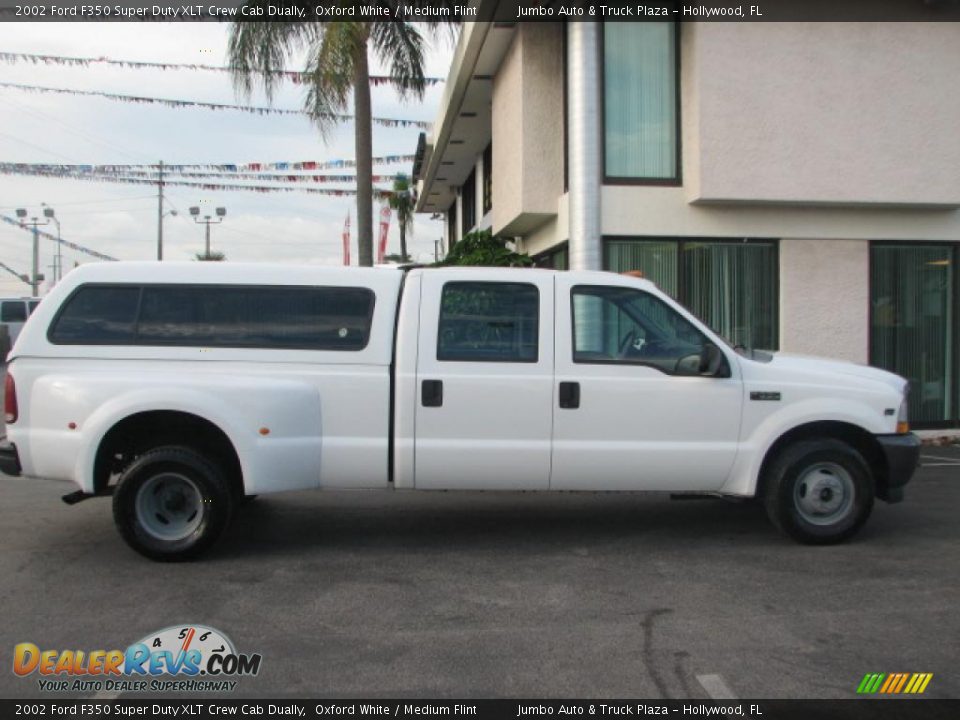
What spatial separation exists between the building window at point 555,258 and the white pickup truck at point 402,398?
227 inches

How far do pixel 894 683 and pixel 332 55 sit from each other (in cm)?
1304

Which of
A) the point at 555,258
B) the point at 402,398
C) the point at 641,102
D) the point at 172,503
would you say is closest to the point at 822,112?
the point at 641,102

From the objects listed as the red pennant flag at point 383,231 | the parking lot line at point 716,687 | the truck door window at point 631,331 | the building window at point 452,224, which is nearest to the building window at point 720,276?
the truck door window at point 631,331

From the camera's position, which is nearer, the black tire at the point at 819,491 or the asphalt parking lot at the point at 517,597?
the asphalt parking lot at the point at 517,597

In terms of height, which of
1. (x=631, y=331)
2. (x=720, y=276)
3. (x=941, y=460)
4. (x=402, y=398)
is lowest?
(x=941, y=460)

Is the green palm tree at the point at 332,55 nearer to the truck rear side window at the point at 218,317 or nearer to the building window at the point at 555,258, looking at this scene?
the building window at the point at 555,258

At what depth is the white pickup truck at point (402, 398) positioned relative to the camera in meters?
6.25

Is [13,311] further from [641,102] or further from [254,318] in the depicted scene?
[254,318]

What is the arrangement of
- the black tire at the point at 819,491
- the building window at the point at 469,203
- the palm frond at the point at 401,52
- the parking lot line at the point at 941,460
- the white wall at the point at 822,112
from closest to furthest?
1. the black tire at the point at 819,491
2. the parking lot line at the point at 941,460
3. the white wall at the point at 822,112
4. the palm frond at the point at 401,52
5. the building window at the point at 469,203

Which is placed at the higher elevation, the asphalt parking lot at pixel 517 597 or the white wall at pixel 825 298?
the white wall at pixel 825 298

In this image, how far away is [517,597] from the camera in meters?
5.64

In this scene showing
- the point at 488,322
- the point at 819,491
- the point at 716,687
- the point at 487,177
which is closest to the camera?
the point at 716,687
